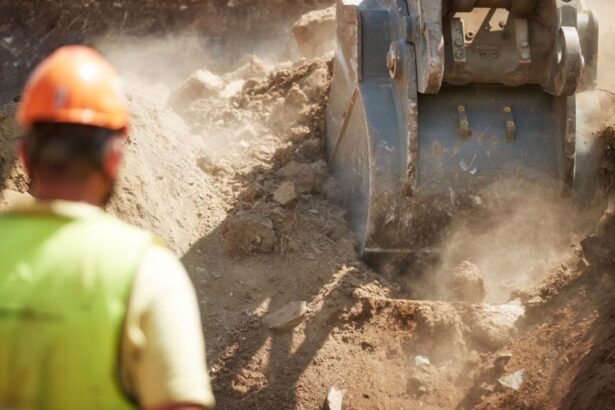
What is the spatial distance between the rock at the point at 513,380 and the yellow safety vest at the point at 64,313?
→ 110 inches

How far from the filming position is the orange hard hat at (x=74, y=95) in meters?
2.27

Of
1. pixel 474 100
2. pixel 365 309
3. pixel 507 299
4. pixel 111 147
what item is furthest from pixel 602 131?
pixel 111 147

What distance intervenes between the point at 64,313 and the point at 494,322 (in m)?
3.43

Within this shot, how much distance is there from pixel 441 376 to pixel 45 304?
3.17 m

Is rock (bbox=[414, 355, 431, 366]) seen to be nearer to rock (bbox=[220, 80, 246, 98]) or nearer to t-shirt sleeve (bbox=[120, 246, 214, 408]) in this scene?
t-shirt sleeve (bbox=[120, 246, 214, 408])

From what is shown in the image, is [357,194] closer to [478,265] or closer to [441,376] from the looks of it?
[478,265]

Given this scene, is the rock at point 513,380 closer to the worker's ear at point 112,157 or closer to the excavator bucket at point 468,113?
the excavator bucket at point 468,113

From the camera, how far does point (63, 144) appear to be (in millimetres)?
2268

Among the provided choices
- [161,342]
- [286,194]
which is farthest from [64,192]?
[286,194]

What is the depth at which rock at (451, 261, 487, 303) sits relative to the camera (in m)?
5.65

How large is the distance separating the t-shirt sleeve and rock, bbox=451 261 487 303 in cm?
361

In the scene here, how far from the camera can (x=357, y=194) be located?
6355 mm

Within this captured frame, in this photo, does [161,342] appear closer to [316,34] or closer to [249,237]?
[249,237]

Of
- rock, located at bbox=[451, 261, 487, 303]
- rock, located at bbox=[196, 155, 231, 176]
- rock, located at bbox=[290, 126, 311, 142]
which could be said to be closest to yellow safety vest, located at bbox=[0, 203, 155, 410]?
rock, located at bbox=[451, 261, 487, 303]
